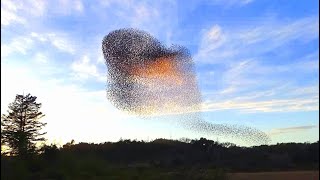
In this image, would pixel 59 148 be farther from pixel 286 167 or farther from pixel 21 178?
pixel 286 167

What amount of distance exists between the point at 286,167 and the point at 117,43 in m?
24.7

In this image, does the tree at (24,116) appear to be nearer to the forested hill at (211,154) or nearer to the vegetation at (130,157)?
the vegetation at (130,157)

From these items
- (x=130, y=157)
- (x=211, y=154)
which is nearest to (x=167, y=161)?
(x=211, y=154)

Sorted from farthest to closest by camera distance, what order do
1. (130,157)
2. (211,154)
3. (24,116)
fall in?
(130,157) < (211,154) < (24,116)

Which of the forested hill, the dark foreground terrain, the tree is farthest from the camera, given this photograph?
the forested hill

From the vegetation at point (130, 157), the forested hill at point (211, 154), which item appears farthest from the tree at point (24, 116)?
the forested hill at point (211, 154)

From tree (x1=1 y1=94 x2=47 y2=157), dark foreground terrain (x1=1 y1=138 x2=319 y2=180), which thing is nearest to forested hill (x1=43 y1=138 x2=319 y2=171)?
dark foreground terrain (x1=1 y1=138 x2=319 y2=180)

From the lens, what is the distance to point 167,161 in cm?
4900

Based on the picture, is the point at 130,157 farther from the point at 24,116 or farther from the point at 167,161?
the point at 24,116

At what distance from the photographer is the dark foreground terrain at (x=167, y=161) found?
18.8 metres

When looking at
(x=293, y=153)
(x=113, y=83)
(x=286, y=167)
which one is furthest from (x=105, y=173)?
(x=293, y=153)

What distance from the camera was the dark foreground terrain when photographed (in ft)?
61.8

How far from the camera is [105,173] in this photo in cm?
1881

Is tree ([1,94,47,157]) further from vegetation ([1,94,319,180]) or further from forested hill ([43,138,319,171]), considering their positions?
forested hill ([43,138,319,171])
